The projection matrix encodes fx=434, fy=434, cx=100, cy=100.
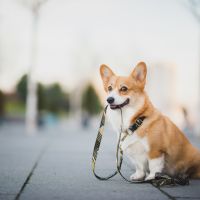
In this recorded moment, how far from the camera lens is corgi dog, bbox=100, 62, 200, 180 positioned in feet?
17.0

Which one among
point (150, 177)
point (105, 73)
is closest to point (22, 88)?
point (105, 73)

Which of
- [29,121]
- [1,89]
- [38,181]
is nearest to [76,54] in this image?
[1,89]

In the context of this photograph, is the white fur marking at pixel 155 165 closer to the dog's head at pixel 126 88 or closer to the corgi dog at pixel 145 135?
the corgi dog at pixel 145 135

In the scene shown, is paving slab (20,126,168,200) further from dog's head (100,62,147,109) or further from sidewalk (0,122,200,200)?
dog's head (100,62,147,109)

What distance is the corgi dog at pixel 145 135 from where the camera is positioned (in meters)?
5.19

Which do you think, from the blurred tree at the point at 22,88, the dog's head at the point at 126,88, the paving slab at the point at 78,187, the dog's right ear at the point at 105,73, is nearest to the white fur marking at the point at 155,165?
the paving slab at the point at 78,187

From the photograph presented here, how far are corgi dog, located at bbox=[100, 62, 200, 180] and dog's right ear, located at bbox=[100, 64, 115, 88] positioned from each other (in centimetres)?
18

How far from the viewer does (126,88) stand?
5.25 metres

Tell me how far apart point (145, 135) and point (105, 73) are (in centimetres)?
108

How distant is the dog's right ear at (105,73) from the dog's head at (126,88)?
111 mm

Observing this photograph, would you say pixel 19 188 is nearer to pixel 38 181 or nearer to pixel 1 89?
pixel 38 181

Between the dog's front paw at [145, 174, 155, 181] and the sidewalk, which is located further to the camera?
the dog's front paw at [145, 174, 155, 181]

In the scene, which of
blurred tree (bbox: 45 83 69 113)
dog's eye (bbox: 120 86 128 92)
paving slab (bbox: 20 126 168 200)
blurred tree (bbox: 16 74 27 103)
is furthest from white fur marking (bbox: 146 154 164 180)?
blurred tree (bbox: 45 83 69 113)

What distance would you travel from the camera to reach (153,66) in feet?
116
